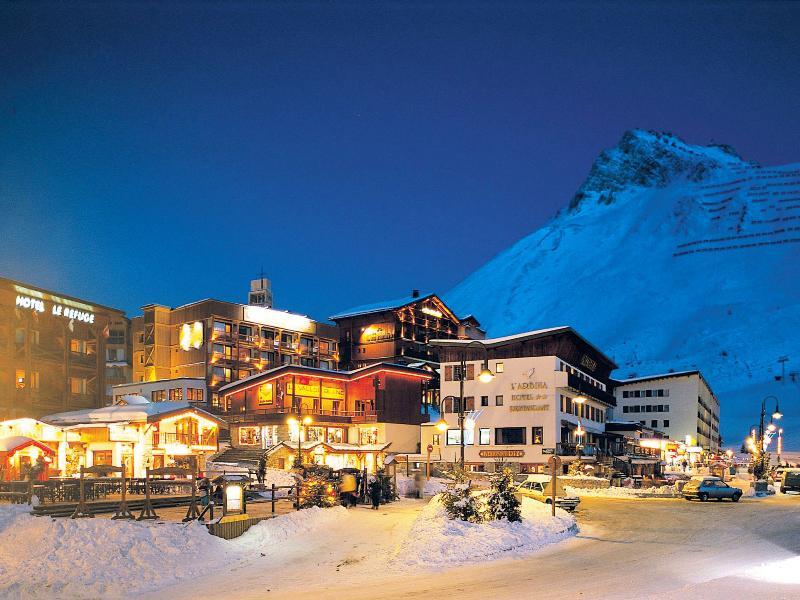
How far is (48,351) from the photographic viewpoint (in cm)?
7900

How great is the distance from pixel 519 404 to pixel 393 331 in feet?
95.1

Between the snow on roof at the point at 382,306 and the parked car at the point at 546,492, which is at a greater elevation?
the snow on roof at the point at 382,306

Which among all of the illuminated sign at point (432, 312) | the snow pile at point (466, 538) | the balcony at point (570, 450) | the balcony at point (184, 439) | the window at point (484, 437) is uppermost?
the illuminated sign at point (432, 312)

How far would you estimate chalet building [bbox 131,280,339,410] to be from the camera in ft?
278

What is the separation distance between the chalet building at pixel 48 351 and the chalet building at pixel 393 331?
30.7 m

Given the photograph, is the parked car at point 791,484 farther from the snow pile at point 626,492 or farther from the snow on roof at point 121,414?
the snow on roof at point 121,414

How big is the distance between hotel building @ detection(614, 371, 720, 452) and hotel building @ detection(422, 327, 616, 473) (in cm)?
4476

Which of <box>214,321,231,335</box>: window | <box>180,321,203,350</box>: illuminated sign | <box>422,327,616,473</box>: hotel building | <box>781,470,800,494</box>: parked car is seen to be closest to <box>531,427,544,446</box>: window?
<box>422,327,616,473</box>: hotel building

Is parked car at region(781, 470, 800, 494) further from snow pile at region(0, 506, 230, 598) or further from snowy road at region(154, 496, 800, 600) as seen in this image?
snow pile at region(0, 506, 230, 598)

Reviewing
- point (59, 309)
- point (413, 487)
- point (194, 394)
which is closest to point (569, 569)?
point (413, 487)

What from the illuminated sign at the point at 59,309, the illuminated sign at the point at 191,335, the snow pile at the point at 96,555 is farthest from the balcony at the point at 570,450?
the illuminated sign at the point at 59,309

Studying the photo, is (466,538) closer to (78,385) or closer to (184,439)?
(184,439)

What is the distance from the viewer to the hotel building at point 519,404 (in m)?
68.8

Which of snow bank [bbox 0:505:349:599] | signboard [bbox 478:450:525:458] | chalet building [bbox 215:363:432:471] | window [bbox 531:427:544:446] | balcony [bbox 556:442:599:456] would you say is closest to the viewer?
snow bank [bbox 0:505:349:599]
